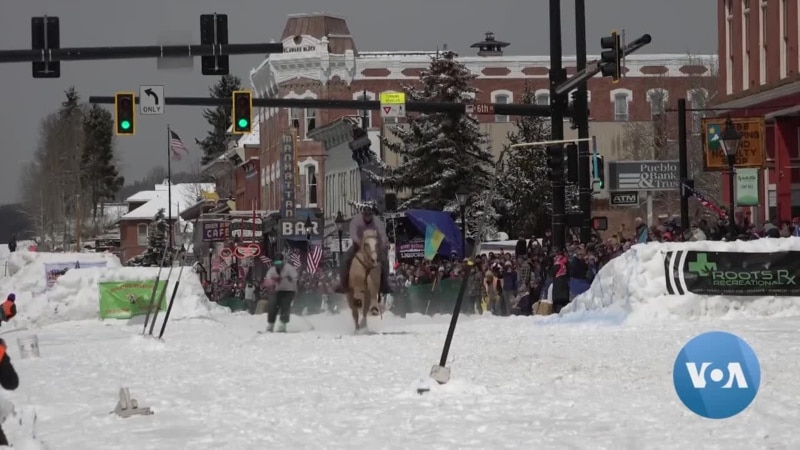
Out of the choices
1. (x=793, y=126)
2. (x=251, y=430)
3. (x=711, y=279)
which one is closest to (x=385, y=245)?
(x=711, y=279)

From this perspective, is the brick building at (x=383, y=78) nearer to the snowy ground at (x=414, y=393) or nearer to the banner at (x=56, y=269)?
the banner at (x=56, y=269)

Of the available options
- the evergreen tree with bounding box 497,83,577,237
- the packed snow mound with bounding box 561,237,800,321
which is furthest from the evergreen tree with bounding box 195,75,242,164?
the packed snow mound with bounding box 561,237,800,321

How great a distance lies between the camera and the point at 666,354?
54.0ft

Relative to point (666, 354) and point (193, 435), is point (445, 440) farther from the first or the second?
point (666, 354)

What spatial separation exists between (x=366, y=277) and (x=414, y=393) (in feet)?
32.7

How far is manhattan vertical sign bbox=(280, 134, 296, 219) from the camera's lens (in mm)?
73125

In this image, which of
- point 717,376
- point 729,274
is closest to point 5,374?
point 717,376

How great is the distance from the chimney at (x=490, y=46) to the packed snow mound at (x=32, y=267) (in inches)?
1842

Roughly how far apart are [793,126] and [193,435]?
1085 inches

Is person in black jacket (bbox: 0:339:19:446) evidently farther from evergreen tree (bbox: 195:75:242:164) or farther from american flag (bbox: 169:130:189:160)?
evergreen tree (bbox: 195:75:242:164)

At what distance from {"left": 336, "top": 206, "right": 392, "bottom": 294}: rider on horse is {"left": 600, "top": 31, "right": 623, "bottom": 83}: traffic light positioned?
16.4 ft

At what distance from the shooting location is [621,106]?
281 feet

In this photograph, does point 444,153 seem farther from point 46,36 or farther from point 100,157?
point 100,157

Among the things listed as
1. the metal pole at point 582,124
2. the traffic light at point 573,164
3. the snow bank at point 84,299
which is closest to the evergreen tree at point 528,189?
the snow bank at point 84,299
